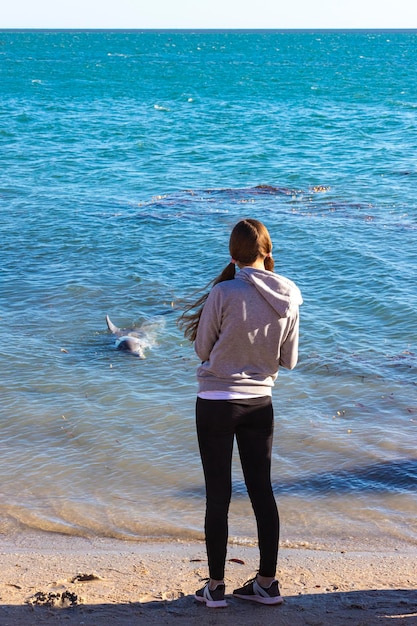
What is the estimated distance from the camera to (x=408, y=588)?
4.07m

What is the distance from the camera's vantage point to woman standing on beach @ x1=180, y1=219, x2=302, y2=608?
351 centimetres

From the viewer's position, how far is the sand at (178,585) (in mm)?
3723

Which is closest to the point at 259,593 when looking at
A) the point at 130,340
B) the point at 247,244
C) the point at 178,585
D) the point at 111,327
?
the point at 178,585

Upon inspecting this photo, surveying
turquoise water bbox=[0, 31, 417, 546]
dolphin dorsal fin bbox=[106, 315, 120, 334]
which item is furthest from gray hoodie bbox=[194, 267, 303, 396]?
dolphin dorsal fin bbox=[106, 315, 120, 334]

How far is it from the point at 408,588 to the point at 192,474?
2.33 meters

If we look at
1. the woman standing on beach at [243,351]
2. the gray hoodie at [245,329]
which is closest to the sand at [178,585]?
the woman standing on beach at [243,351]

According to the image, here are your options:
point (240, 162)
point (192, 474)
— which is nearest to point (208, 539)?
point (192, 474)

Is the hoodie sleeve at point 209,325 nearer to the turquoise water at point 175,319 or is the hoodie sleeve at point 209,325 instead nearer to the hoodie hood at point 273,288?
the hoodie hood at point 273,288

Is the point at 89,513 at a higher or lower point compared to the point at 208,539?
lower

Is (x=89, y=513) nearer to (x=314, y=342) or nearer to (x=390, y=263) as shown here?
(x=314, y=342)

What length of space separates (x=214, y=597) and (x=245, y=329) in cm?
139

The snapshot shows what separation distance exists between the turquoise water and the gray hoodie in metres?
1.91

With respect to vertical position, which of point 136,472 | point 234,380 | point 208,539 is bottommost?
point 136,472

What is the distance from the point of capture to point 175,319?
999 cm
